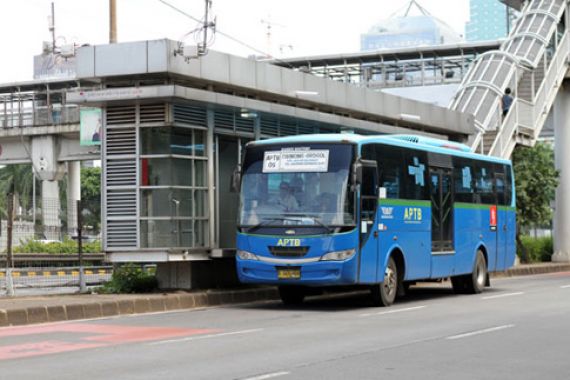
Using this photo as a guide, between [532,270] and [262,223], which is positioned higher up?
[262,223]

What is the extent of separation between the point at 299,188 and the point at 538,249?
25638 mm

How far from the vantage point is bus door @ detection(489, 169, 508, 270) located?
83.2 ft

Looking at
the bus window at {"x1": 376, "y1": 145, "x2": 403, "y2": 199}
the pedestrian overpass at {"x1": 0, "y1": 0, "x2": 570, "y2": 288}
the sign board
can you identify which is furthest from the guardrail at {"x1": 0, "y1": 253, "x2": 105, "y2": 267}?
the bus window at {"x1": 376, "y1": 145, "x2": 403, "y2": 199}

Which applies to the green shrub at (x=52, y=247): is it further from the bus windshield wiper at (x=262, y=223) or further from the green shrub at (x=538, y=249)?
the green shrub at (x=538, y=249)

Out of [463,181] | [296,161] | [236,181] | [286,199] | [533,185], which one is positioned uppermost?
[533,185]

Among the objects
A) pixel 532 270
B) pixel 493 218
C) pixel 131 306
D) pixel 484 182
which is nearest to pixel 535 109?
pixel 532 270

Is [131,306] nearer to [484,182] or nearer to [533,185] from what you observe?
[484,182]

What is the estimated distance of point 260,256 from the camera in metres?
18.9

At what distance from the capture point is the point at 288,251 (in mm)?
18625

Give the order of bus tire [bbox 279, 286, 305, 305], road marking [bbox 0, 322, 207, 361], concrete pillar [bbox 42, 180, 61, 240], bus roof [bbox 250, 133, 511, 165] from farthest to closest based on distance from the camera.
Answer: concrete pillar [bbox 42, 180, 61, 240]
bus tire [bbox 279, 286, 305, 305]
bus roof [bbox 250, 133, 511, 165]
road marking [bbox 0, 322, 207, 361]

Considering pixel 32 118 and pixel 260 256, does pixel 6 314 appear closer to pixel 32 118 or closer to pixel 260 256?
pixel 260 256

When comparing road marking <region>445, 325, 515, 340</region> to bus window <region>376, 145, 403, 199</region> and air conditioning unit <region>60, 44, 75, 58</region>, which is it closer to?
bus window <region>376, 145, 403, 199</region>

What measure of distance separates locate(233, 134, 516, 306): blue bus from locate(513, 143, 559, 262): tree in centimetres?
1803

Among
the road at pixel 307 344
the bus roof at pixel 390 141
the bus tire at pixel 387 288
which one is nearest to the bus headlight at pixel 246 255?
the road at pixel 307 344
